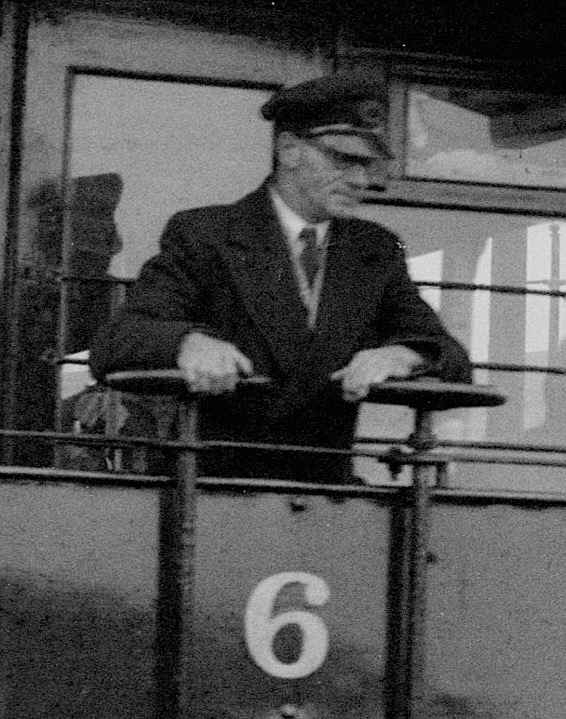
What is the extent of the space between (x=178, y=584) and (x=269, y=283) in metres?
0.81

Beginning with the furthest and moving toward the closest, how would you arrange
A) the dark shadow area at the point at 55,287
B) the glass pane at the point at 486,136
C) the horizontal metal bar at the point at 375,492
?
the glass pane at the point at 486,136, the dark shadow area at the point at 55,287, the horizontal metal bar at the point at 375,492

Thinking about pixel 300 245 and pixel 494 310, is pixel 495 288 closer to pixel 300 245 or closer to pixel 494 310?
pixel 494 310

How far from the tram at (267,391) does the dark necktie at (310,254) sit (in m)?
0.42

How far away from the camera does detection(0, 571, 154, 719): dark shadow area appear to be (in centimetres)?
246

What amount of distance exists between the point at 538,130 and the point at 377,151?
5.25 ft

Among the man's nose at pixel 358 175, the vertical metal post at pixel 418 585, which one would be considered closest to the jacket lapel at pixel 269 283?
the man's nose at pixel 358 175

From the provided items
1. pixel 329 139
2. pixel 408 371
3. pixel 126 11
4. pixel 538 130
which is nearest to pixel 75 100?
pixel 126 11

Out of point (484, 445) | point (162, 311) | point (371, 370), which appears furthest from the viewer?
point (484, 445)

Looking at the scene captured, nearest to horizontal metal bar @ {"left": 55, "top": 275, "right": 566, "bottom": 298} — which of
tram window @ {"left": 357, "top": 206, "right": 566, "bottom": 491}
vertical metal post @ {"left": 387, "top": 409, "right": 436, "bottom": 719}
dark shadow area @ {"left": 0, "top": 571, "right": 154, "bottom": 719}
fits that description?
tram window @ {"left": 357, "top": 206, "right": 566, "bottom": 491}

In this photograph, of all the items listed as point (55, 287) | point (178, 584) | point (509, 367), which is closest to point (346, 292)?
point (178, 584)

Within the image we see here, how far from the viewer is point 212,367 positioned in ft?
7.93

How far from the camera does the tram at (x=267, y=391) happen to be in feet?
8.20

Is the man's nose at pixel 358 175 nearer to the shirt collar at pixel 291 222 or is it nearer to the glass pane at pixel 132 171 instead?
the shirt collar at pixel 291 222

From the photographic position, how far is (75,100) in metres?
4.12
